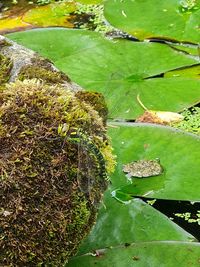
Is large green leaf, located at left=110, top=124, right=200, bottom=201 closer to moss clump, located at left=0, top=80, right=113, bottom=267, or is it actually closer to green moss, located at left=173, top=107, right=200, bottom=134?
green moss, located at left=173, top=107, right=200, bottom=134

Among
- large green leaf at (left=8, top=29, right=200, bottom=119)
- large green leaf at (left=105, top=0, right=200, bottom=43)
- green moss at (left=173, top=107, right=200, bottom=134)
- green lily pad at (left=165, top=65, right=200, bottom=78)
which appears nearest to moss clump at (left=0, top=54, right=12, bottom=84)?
large green leaf at (left=8, top=29, right=200, bottom=119)

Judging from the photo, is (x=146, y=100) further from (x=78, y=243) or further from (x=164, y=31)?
(x=78, y=243)

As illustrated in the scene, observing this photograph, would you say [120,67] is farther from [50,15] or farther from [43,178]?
[43,178]

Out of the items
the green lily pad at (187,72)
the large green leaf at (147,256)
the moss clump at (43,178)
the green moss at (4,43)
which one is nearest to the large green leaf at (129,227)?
the large green leaf at (147,256)

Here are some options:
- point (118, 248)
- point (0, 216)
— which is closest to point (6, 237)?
point (0, 216)

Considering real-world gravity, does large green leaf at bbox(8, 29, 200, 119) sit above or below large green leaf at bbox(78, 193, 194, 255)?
above

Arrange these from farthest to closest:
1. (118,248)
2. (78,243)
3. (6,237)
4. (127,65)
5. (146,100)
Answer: (127,65)
(146,100)
(118,248)
(78,243)
(6,237)

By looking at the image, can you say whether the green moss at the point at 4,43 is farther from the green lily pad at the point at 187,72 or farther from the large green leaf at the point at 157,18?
the large green leaf at the point at 157,18
